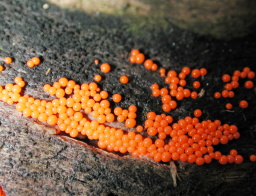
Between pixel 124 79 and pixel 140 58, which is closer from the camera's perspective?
pixel 140 58

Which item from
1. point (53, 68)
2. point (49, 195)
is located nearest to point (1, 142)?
point (49, 195)

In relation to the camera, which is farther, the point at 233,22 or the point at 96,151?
the point at 96,151

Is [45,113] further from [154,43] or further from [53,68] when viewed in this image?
[154,43]

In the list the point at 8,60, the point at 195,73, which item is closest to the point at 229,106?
the point at 195,73

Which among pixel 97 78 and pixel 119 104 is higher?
pixel 97 78

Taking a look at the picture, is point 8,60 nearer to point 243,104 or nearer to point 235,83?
point 235,83

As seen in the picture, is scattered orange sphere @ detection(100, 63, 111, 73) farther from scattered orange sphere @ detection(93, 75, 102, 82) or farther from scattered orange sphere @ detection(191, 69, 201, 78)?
scattered orange sphere @ detection(191, 69, 201, 78)

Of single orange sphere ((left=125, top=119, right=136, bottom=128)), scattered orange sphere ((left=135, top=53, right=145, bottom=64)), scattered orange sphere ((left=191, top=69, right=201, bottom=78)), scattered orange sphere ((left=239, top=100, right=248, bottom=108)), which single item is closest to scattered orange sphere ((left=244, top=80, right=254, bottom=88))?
scattered orange sphere ((left=239, top=100, right=248, bottom=108))
